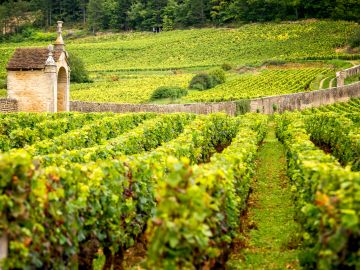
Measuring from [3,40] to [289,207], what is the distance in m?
131

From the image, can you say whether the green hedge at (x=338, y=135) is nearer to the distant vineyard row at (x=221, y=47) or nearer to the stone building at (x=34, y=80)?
the stone building at (x=34, y=80)

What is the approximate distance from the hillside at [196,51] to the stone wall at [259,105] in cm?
1505

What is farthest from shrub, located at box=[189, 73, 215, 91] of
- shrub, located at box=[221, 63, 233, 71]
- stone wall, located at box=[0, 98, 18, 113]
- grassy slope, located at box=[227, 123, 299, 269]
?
grassy slope, located at box=[227, 123, 299, 269]

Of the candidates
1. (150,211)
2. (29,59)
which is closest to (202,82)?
(29,59)

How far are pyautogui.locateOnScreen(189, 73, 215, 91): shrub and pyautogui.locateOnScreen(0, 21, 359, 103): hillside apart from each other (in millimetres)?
2434

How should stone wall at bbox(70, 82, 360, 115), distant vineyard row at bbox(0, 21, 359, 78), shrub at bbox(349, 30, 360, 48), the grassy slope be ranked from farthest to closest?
1. distant vineyard row at bbox(0, 21, 359, 78)
2. shrub at bbox(349, 30, 360, 48)
3. stone wall at bbox(70, 82, 360, 115)
4. the grassy slope

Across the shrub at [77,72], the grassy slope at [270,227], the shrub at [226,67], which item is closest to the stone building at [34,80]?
the grassy slope at [270,227]

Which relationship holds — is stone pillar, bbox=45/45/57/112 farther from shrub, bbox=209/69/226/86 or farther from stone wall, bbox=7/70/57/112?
shrub, bbox=209/69/226/86

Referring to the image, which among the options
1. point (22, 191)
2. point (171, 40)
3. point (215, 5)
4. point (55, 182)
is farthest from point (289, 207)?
point (215, 5)

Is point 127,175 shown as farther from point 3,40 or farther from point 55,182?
point 3,40

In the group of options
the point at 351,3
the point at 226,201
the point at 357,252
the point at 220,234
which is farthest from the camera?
the point at 351,3

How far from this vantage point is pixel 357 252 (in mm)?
7906

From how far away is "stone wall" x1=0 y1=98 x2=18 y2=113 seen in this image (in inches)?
1475

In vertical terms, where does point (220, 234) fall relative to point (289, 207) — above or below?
above
